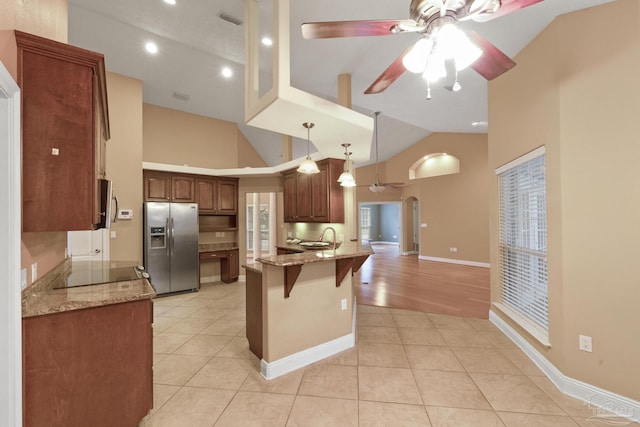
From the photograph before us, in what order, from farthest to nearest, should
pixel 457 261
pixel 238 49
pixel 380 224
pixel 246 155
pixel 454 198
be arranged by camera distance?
1. pixel 380 224
2. pixel 454 198
3. pixel 457 261
4. pixel 246 155
5. pixel 238 49

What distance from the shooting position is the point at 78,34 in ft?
12.3

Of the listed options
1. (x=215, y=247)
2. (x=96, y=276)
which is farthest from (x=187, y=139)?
(x=96, y=276)

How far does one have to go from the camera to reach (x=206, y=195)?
5.51 metres

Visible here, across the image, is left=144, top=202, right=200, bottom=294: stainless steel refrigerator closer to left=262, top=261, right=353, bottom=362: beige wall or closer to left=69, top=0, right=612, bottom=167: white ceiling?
left=69, top=0, right=612, bottom=167: white ceiling

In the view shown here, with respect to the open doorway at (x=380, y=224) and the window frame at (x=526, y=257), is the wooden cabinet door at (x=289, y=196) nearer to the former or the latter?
the window frame at (x=526, y=257)

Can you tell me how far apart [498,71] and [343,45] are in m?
2.15

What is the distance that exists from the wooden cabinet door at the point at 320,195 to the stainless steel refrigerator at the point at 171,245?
231 cm

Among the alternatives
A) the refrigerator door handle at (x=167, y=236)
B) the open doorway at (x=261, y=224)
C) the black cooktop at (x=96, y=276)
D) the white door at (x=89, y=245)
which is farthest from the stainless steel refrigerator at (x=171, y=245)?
the black cooktop at (x=96, y=276)

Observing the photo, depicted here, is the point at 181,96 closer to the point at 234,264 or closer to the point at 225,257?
the point at 225,257

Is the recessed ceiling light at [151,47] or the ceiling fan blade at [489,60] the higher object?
the recessed ceiling light at [151,47]

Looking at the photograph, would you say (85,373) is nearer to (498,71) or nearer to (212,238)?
(498,71)

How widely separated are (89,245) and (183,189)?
173 centimetres

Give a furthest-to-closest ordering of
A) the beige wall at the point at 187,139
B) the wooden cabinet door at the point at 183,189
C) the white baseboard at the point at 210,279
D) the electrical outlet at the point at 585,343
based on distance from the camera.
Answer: the white baseboard at the point at 210,279 → the beige wall at the point at 187,139 → the wooden cabinet door at the point at 183,189 → the electrical outlet at the point at 585,343

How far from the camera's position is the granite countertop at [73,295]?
143cm
